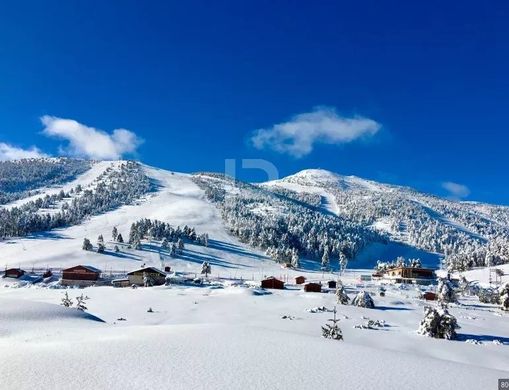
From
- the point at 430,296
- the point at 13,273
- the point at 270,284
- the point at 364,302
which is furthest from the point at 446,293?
the point at 13,273

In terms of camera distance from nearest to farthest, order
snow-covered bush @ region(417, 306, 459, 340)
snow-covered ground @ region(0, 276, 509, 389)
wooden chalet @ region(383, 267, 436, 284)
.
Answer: snow-covered ground @ region(0, 276, 509, 389), snow-covered bush @ region(417, 306, 459, 340), wooden chalet @ region(383, 267, 436, 284)

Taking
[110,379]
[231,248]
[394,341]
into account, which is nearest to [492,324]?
[394,341]

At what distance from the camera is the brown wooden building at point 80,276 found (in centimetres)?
8875

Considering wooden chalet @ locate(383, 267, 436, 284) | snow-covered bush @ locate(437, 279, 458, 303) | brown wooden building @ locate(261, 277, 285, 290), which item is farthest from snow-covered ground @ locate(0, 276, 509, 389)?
wooden chalet @ locate(383, 267, 436, 284)

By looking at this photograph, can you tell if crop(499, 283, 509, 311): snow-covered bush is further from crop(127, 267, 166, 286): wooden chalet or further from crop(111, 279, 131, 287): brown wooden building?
crop(111, 279, 131, 287): brown wooden building

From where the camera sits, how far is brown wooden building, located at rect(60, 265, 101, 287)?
88750 mm

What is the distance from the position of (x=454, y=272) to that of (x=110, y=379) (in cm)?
16055

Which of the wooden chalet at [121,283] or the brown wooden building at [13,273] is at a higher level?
the brown wooden building at [13,273]

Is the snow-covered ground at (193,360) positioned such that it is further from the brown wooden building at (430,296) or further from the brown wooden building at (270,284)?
the brown wooden building at (430,296)

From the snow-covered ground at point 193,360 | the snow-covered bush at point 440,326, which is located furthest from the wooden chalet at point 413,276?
the snow-covered ground at point 193,360

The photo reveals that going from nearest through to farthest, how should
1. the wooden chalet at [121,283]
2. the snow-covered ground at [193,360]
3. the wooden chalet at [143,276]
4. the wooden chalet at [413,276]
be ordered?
the snow-covered ground at [193,360] < the wooden chalet at [121,283] < the wooden chalet at [143,276] < the wooden chalet at [413,276]

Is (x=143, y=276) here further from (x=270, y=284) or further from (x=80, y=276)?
(x=270, y=284)

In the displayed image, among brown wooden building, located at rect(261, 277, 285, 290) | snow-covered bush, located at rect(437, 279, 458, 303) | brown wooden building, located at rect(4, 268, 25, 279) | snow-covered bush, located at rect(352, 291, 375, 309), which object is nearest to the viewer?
snow-covered bush, located at rect(352, 291, 375, 309)

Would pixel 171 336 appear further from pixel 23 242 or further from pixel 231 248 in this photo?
pixel 231 248
